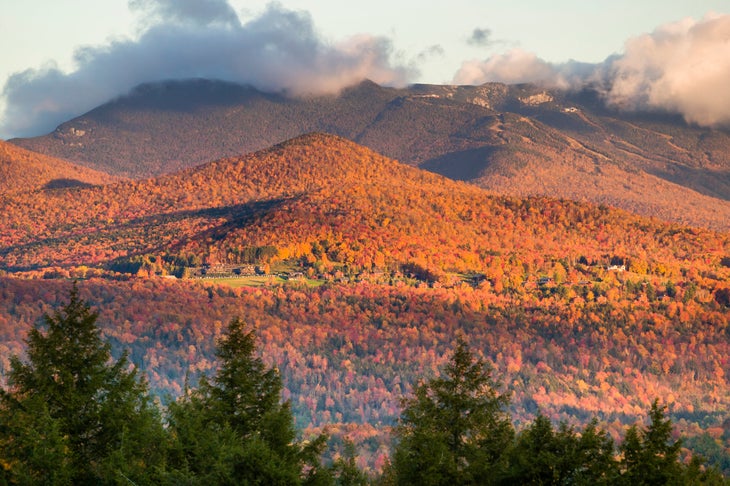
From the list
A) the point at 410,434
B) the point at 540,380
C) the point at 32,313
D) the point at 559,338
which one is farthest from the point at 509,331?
the point at 410,434

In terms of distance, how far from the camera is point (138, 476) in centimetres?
3575

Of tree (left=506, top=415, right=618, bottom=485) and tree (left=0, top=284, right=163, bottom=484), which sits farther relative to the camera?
tree (left=0, top=284, right=163, bottom=484)

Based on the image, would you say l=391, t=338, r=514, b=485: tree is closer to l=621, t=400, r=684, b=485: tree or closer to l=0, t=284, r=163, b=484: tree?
l=621, t=400, r=684, b=485: tree

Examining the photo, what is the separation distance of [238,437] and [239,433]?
2.16 ft

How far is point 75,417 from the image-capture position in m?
40.9

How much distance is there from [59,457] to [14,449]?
2.24 meters

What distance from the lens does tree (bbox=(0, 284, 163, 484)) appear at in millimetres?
36500

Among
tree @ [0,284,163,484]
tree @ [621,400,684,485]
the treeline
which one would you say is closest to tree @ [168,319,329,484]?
the treeline

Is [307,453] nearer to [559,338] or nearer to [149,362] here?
[149,362]

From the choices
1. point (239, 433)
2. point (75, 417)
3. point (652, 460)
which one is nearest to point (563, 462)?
point (652, 460)

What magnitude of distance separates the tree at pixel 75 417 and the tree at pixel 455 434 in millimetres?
8321

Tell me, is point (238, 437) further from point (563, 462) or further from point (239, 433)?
point (563, 462)

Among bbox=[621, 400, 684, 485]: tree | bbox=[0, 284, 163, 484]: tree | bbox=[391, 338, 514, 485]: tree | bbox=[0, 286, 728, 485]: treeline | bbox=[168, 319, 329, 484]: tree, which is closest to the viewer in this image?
bbox=[621, 400, 684, 485]: tree

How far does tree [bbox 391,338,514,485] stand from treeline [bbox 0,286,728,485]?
0.16ft
